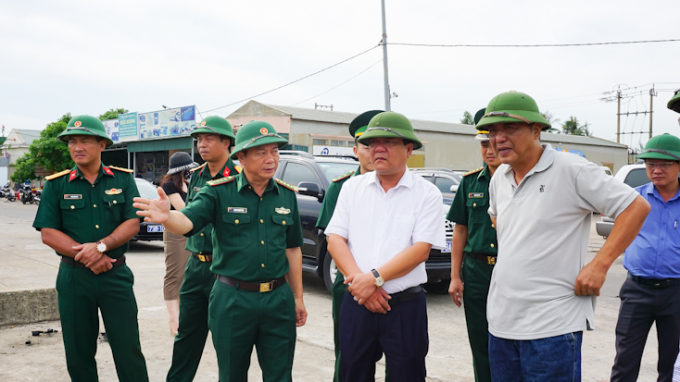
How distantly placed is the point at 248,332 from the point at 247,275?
323 mm

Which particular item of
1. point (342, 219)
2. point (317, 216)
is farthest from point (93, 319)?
point (317, 216)

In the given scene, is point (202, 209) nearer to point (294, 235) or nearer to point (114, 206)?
point (294, 235)

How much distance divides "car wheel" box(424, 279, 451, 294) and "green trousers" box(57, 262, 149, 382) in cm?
467

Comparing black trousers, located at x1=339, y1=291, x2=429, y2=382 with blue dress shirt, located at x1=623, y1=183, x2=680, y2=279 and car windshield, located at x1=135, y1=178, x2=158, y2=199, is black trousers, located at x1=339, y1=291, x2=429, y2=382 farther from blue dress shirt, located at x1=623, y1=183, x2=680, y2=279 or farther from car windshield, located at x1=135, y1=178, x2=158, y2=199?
car windshield, located at x1=135, y1=178, x2=158, y2=199

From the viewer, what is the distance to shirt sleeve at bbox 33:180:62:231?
3.49 meters

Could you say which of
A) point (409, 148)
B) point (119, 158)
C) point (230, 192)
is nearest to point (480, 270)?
point (409, 148)

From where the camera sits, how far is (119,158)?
123 feet

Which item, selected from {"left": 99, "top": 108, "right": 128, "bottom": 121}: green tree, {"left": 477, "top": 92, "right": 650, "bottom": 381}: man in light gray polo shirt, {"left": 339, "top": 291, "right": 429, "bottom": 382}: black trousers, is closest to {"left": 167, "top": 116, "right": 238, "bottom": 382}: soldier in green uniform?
{"left": 339, "top": 291, "right": 429, "bottom": 382}: black trousers

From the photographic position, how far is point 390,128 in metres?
2.84

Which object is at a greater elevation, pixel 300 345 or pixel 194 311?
pixel 194 311

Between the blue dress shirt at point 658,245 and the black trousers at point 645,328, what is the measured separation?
0.12m

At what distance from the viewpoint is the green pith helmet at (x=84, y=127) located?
3544 millimetres

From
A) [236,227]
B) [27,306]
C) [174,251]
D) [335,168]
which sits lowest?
[27,306]

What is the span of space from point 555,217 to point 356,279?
1006mm
